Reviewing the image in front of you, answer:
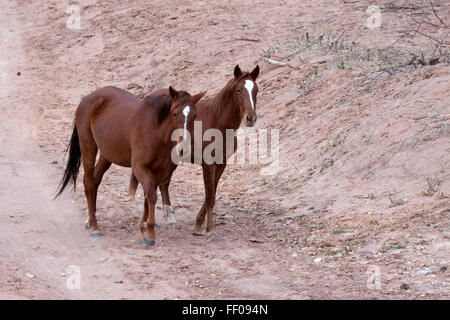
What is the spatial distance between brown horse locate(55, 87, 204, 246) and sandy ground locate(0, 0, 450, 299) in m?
0.65

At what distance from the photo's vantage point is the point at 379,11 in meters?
16.4

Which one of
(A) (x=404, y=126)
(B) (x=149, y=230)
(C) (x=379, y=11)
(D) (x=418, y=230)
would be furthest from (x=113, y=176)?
(C) (x=379, y=11)

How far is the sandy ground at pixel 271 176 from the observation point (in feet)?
23.7

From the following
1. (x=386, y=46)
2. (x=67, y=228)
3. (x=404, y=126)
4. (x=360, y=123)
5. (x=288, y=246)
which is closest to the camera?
(x=288, y=246)

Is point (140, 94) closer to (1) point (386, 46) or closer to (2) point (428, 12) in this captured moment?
(1) point (386, 46)

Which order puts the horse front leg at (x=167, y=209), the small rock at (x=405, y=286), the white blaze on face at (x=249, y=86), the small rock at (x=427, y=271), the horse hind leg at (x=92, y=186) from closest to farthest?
the small rock at (x=405, y=286), the small rock at (x=427, y=271), the white blaze on face at (x=249, y=86), the horse hind leg at (x=92, y=186), the horse front leg at (x=167, y=209)

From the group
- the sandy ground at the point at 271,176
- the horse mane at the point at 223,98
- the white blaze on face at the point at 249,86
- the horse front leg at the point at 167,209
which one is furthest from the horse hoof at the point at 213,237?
the white blaze on face at the point at 249,86

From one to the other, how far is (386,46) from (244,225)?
6.53 meters

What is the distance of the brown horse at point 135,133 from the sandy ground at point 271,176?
0.65 metres

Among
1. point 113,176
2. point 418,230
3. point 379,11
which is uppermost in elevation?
point 379,11

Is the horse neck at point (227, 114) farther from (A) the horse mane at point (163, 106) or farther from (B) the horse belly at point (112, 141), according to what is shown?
(B) the horse belly at point (112, 141)

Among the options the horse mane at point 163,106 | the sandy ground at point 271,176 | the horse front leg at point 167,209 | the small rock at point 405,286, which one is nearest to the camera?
the small rock at point 405,286

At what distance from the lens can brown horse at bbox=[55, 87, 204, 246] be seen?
810 centimetres

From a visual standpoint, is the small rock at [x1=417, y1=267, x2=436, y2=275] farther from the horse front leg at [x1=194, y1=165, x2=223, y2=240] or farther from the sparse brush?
the horse front leg at [x1=194, y1=165, x2=223, y2=240]
